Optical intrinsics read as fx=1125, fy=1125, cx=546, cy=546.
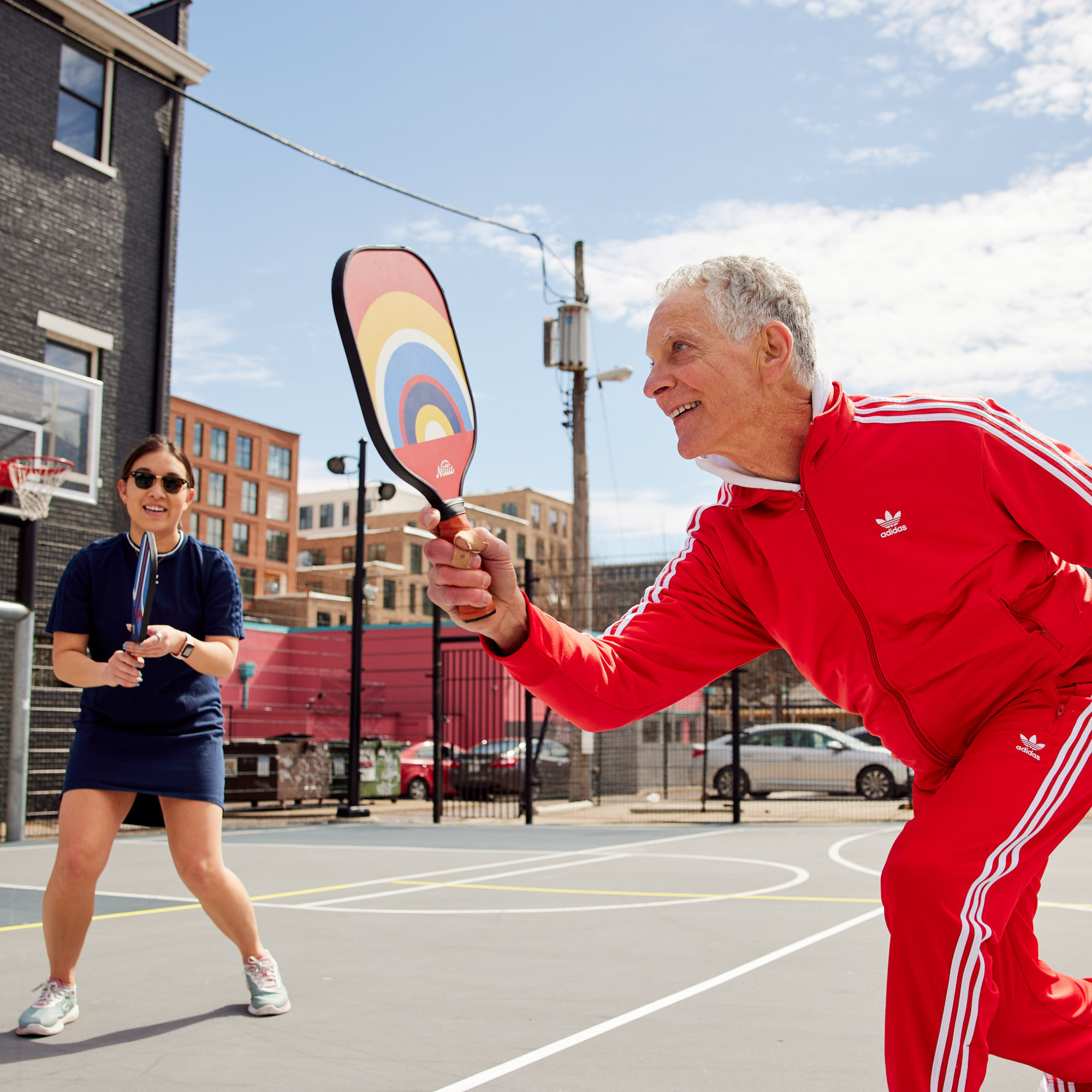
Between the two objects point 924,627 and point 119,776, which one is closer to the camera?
point 924,627

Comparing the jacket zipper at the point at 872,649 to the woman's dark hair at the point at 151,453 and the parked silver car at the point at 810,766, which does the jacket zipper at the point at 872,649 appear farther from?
the parked silver car at the point at 810,766

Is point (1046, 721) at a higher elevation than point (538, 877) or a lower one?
higher

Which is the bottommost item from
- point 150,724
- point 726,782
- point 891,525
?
point 726,782

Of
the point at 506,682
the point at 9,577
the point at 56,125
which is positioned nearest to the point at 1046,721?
the point at 9,577

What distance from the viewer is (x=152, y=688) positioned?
4145 millimetres

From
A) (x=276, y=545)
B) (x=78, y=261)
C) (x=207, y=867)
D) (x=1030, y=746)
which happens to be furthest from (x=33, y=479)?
(x=276, y=545)

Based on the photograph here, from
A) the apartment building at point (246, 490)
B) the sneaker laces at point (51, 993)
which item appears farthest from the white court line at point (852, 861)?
the apartment building at point (246, 490)

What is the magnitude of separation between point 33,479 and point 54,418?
151 cm

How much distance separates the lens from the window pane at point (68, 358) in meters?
16.1

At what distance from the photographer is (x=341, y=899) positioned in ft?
24.0

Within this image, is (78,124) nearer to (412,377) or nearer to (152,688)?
(152,688)

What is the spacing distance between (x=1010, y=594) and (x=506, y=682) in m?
25.6

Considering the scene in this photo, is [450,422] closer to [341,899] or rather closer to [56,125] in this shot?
[341,899]

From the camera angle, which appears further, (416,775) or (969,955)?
(416,775)
